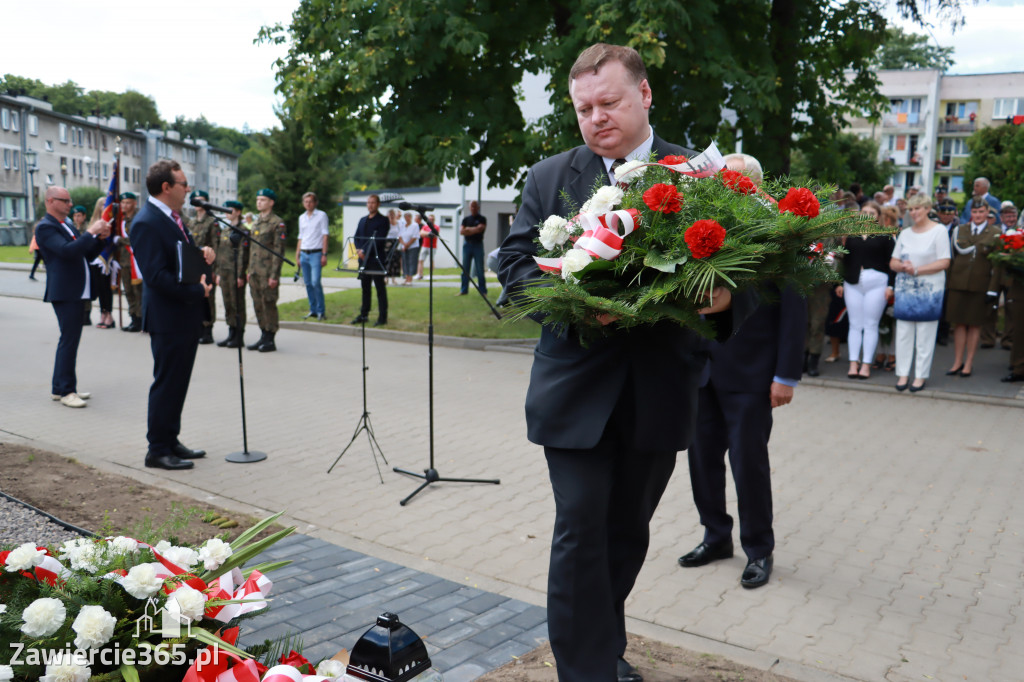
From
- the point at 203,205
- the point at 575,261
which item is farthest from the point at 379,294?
the point at 575,261

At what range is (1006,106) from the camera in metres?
76.2

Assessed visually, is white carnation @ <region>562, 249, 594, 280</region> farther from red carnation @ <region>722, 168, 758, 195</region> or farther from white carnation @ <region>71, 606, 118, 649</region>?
white carnation @ <region>71, 606, 118, 649</region>

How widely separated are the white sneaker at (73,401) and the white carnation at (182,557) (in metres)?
7.71

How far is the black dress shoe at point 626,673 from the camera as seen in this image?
354 cm

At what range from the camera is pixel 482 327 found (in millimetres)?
15430

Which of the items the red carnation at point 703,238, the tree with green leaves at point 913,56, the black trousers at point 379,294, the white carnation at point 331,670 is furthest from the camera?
the tree with green leaves at point 913,56

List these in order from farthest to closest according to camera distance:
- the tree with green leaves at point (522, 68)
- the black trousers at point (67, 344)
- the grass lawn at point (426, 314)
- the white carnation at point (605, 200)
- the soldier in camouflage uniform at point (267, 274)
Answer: the grass lawn at point (426, 314), the soldier in camouflage uniform at point (267, 274), the tree with green leaves at point (522, 68), the black trousers at point (67, 344), the white carnation at point (605, 200)

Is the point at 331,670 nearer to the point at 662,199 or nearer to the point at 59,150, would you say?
the point at 662,199

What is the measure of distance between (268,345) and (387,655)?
11719mm

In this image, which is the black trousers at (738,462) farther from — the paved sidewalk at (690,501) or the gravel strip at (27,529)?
the gravel strip at (27,529)

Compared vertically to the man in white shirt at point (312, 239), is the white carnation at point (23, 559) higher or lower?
lower

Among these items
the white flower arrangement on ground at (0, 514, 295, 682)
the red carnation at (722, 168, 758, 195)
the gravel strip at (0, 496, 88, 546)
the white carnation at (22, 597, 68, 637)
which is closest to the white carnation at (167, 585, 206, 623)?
the white flower arrangement on ground at (0, 514, 295, 682)

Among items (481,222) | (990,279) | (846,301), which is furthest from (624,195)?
(481,222)

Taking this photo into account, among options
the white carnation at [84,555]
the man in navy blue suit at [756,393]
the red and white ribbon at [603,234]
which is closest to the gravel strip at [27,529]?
the white carnation at [84,555]
